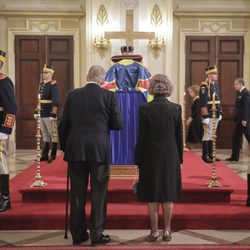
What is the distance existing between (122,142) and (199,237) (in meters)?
1.78

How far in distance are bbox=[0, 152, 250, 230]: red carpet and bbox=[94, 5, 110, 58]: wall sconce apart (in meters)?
4.07

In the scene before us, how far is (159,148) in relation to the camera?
13.8ft

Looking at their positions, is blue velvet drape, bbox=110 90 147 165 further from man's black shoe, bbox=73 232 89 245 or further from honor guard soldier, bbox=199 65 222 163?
honor guard soldier, bbox=199 65 222 163

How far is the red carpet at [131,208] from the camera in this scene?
4906 mm

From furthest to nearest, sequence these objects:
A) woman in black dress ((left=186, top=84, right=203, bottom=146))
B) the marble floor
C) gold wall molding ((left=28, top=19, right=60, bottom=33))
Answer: gold wall molding ((left=28, top=19, right=60, bottom=33)) < woman in black dress ((left=186, top=84, right=203, bottom=146)) < the marble floor

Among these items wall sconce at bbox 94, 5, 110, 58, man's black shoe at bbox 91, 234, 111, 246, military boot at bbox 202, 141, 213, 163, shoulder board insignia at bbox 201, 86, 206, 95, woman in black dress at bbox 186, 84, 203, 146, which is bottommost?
man's black shoe at bbox 91, 234, 111, 246

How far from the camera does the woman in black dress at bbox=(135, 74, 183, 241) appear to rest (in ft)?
13.8

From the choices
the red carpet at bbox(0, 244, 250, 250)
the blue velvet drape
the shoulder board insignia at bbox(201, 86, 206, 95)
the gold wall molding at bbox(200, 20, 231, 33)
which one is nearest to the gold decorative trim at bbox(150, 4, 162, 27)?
the gold wall molding at bbox(200, 20, 231, 33)

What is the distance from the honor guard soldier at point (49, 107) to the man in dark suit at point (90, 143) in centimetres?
361

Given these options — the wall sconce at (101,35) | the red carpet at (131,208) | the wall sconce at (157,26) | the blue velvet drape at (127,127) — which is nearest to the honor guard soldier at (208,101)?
the red carpet at (131,208)

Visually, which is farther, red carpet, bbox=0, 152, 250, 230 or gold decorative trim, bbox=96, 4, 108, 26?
gold decorative trim, bbox=96, 4, 108, 26

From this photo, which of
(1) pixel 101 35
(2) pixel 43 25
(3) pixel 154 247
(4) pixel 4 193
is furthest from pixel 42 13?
(3) pixel 154 247

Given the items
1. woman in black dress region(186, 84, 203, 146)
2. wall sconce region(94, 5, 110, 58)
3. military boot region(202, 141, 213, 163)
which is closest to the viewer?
military boot region(202, 141, 213, 163)

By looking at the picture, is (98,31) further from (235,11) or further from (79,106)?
(79,106)
